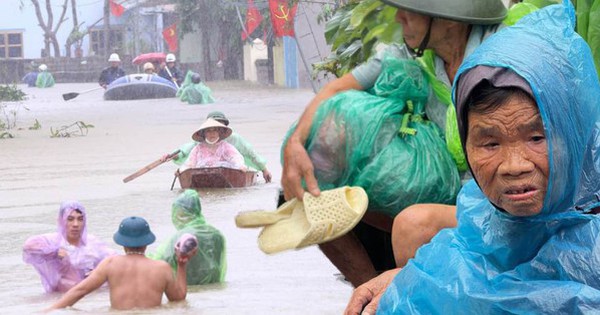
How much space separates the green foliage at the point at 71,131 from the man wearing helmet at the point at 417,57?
19390 millimetres

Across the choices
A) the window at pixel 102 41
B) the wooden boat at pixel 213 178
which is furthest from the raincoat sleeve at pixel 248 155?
the window at pixel 102 41

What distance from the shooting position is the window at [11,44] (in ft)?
220

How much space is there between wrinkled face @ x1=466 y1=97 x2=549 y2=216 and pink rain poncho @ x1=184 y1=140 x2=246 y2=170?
1113cm

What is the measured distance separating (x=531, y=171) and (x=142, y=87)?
35781 mm

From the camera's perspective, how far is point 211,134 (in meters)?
13.6

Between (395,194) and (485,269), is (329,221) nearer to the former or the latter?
(395,194)

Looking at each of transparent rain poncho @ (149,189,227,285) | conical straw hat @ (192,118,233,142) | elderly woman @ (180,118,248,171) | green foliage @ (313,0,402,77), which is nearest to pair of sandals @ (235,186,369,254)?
green foliage @ (313,0,402,77)

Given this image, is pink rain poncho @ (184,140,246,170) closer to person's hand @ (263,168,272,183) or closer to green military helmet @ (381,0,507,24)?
person's hand @ (263,168,272,183)

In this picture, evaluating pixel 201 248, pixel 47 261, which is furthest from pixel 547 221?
pixel 47 261

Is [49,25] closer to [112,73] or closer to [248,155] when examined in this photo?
[112,73]

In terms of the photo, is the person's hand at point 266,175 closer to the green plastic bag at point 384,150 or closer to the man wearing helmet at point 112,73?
the green plastic bag at point 384,150

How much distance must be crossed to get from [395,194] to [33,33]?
214 ft

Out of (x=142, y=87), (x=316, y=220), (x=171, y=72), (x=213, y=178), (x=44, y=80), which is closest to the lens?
(x=316, y=220)

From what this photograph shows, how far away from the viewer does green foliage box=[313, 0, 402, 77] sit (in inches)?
209
